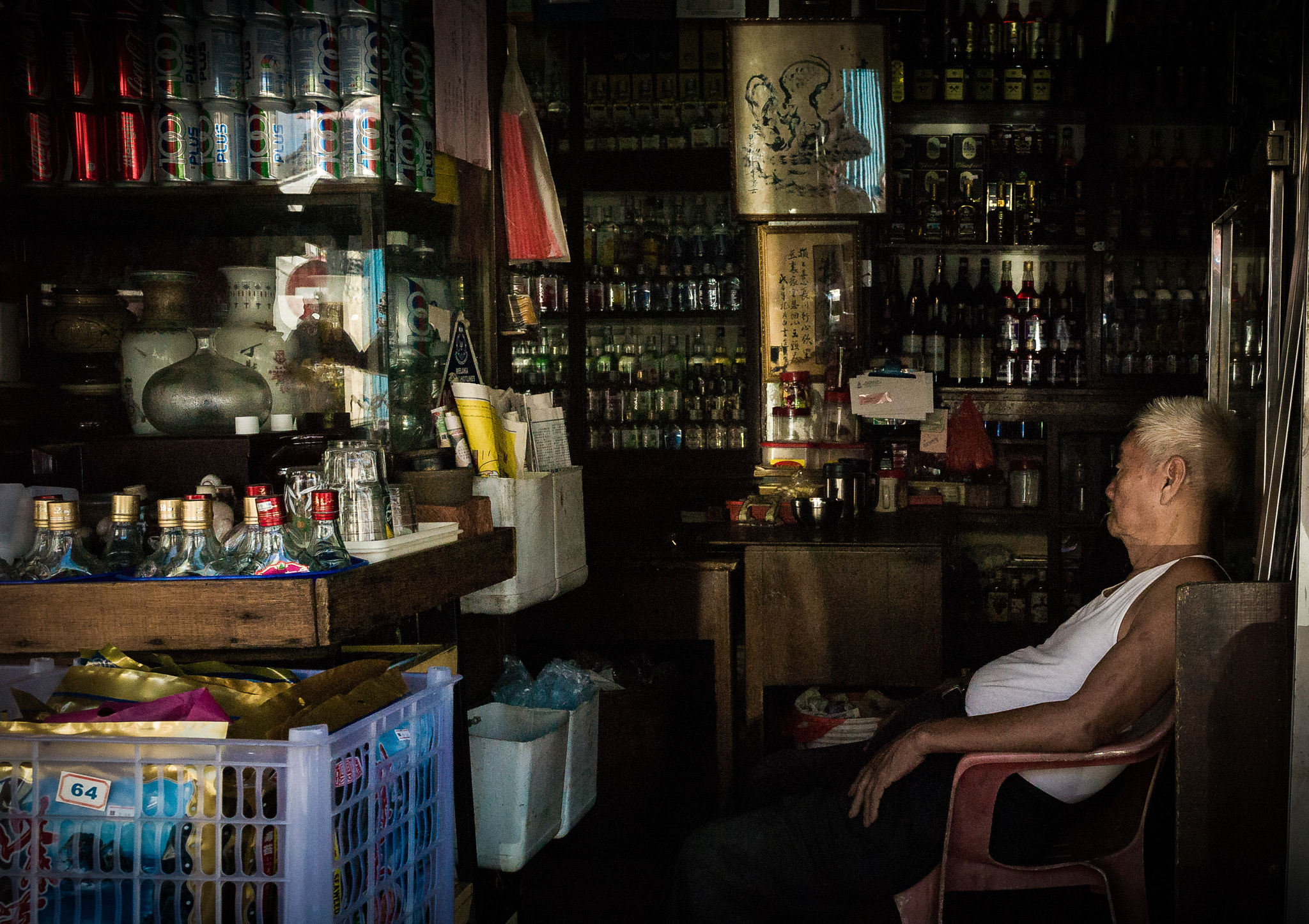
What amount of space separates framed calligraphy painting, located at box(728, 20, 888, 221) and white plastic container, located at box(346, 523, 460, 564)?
2688 millimetres

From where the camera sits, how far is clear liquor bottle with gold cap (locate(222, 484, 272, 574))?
4.62 feet

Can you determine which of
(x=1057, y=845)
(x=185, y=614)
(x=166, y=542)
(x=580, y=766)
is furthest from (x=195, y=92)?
(x=1057, y=845)

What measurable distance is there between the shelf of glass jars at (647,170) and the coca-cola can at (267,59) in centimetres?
295

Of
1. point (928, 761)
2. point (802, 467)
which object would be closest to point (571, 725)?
point (928, 761)

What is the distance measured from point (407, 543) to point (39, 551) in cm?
49

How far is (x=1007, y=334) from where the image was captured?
15.6ft

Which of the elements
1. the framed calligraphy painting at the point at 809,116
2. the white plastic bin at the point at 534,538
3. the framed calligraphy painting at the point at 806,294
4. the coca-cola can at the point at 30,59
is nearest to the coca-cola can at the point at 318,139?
the coca-cola can at the point at 30,59

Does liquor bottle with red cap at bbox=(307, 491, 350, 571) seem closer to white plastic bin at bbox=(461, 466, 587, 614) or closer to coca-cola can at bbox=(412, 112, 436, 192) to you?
white plastic bin at bbox=(461, 466, 587, 614)

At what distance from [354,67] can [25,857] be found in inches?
53.8

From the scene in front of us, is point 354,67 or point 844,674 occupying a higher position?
point 354,67

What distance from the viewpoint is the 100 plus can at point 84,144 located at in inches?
76.6

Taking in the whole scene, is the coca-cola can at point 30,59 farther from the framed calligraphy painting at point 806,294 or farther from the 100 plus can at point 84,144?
the framed calligraphy painting at point 806,294

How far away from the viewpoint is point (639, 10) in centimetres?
450

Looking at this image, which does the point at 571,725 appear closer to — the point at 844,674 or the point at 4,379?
the point at 844,674
